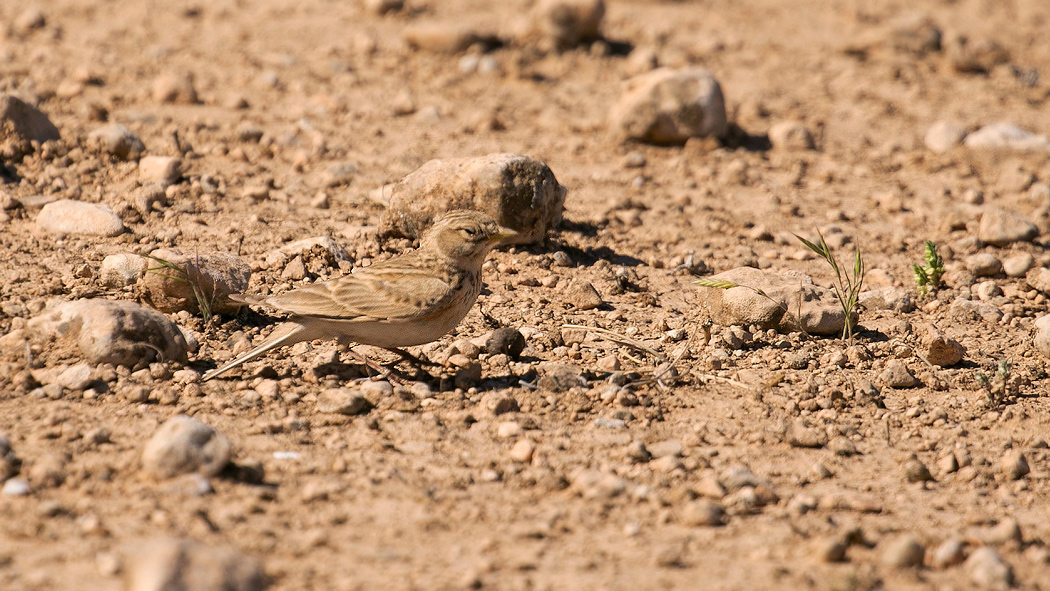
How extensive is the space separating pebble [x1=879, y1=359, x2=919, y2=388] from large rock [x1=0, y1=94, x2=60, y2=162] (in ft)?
20.7

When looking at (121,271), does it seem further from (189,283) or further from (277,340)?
(277,340)

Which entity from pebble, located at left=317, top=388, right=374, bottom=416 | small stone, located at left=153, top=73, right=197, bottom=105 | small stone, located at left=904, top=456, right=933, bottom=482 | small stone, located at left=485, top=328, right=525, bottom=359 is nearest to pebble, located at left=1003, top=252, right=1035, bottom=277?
small stone, located at left=904, top=456, right=933, bottom=482

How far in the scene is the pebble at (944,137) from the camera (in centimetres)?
955

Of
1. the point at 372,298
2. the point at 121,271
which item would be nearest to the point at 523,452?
the point at 372,298

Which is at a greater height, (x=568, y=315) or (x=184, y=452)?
(x=184, y=452)

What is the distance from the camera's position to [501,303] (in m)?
6.71

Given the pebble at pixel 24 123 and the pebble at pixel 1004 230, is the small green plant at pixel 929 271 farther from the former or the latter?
the pebble at pixel 24 123

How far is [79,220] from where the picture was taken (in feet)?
23.3

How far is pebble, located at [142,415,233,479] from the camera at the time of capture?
4352mm

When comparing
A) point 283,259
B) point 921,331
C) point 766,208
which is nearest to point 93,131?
point 283,259

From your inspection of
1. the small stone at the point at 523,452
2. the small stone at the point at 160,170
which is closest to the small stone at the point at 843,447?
the small stone at the point at 523,452

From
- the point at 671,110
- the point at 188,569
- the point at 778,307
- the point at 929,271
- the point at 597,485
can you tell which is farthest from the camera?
the point at 671,110

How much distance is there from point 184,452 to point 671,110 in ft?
19.6

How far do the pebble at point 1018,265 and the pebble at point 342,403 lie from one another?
15.6ft
